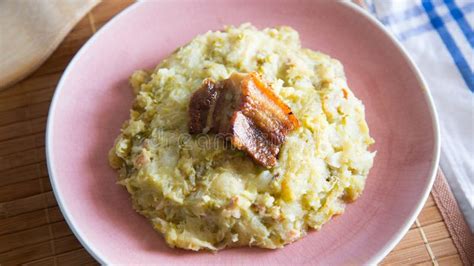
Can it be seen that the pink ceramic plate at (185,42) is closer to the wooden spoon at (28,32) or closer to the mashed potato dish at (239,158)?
the mashed potato dish at (239,158)

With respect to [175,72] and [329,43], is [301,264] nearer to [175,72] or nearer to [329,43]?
[175,72]

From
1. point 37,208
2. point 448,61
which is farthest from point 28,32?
point 448,61

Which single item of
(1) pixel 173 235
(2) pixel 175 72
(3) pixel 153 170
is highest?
(2) pixel 175 72

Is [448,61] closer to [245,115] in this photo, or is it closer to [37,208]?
[245,115]

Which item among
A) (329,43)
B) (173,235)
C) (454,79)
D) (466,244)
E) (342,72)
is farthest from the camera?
(454,79)

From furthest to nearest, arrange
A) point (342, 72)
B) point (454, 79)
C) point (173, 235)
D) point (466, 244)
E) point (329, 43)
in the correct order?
point (454, 79) < point (329, 43) < point (342, 72) < point (466, 244) < point (173, 235)

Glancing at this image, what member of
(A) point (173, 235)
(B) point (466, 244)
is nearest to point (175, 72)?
(A) point (173, 235)

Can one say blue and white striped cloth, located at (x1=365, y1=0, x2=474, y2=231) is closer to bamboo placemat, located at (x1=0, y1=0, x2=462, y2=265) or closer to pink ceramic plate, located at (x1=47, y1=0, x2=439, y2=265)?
bamboo placemat, located at (x1=0, y1=0, x2=462, y2=265)

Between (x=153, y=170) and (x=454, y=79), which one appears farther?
(x=454, y=79)
